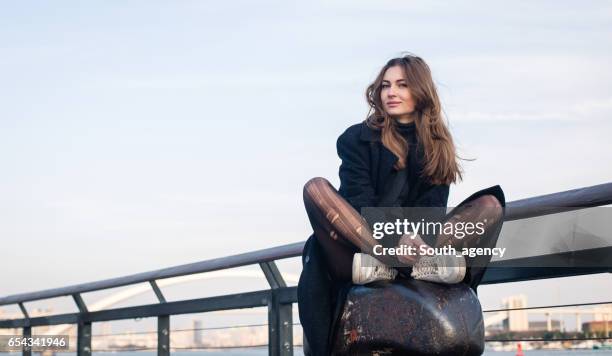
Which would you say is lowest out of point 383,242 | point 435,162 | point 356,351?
point 356,351

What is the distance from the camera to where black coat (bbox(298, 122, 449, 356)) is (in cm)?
314

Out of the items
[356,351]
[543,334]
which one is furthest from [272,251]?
[356,351]

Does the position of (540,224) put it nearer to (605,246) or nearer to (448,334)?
(605,246)

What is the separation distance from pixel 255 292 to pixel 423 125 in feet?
7.96

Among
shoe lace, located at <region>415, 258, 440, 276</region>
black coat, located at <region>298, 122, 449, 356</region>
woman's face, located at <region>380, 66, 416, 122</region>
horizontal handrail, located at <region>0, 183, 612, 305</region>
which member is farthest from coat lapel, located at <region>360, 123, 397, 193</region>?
horizontal handrail, located at <region>0, 183, 612, 305</region>

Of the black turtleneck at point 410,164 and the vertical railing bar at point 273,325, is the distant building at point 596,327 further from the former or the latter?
the vertical railing bar at point 273,325

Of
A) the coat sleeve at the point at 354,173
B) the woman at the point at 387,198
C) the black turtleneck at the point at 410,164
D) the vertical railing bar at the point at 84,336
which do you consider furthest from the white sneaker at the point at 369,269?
the vertical railing bar at the point at 84,336

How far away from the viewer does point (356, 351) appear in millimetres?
2988

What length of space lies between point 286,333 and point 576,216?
2233mm

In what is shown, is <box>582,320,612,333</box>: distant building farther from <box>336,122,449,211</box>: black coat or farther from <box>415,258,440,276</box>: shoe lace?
<box>415,258,440,276</box>: shoe lace

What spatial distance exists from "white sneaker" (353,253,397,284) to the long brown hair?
0.44m

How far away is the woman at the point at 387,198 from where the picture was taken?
2.94 meters

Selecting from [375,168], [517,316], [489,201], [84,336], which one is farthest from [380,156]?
[84,336]

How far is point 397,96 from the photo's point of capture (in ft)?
11.0
